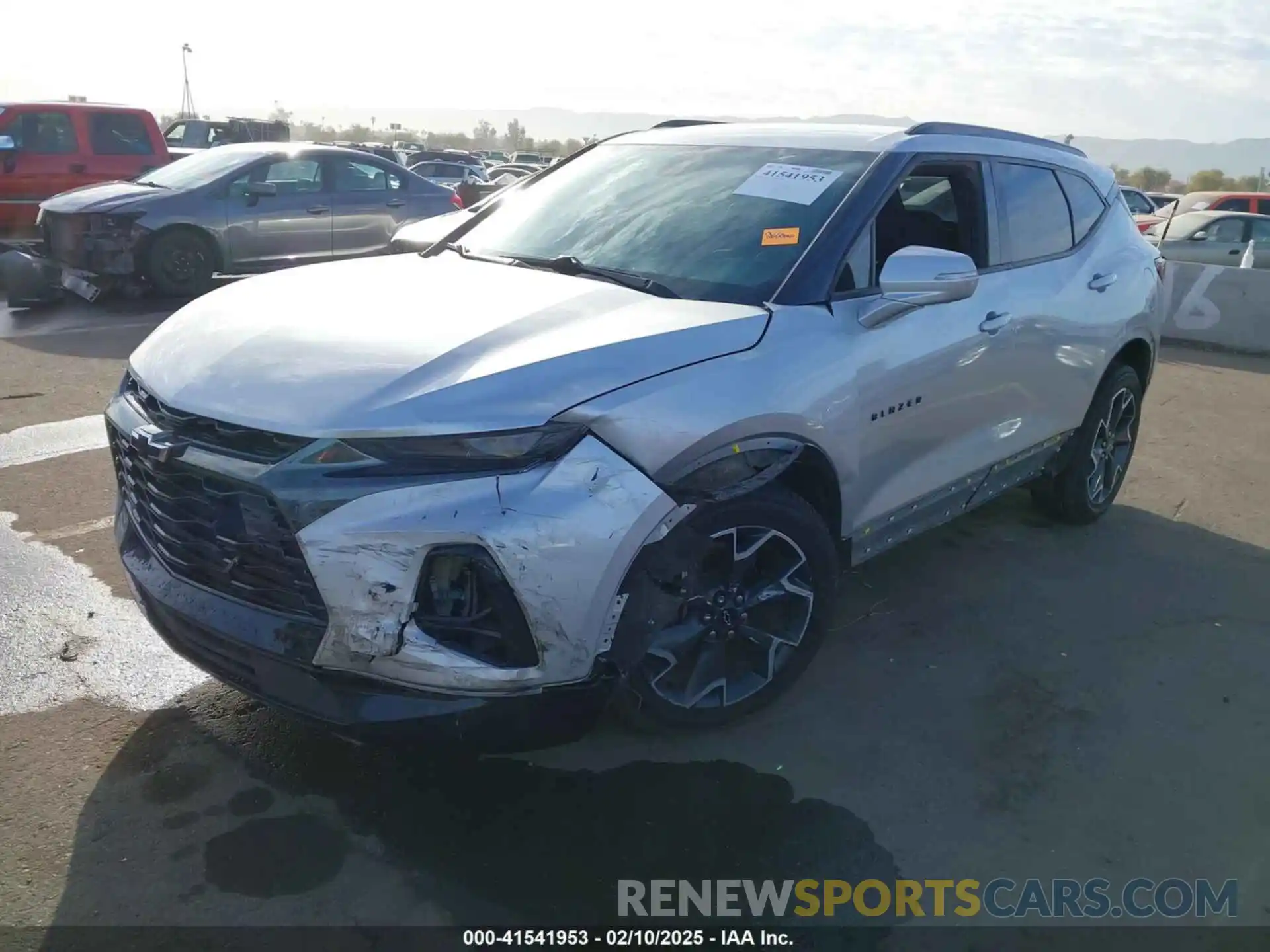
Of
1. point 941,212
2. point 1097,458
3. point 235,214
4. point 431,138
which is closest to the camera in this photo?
point 941,212

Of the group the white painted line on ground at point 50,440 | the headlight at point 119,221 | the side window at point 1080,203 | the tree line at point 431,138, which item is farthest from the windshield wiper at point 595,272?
the tree line at point 431,138

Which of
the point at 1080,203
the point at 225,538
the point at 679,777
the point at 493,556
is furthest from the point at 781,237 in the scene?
the point at 1080,203

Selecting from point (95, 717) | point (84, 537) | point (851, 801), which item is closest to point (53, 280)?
point (84, 537)

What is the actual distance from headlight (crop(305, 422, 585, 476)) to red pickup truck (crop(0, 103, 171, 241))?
1121cm

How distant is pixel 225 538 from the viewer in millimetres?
2639

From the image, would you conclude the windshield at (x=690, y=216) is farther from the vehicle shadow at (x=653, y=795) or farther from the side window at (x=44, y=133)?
the side window at (x=44, y=133)

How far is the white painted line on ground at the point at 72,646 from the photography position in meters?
3.43

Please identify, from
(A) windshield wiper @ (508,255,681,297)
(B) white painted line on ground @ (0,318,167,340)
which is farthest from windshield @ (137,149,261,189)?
(A) windshield wiper @ (508,255,681,297)

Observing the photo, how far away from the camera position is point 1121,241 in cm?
514

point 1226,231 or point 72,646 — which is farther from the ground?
point 1226,231

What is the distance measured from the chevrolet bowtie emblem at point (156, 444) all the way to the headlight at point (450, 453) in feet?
1.43

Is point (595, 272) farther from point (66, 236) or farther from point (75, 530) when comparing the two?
point (66, 236)

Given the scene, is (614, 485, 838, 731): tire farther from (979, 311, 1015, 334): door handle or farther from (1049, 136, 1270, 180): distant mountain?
(1049, 136, 1270, 180): distant mountain

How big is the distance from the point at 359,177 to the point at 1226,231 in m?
11.7
